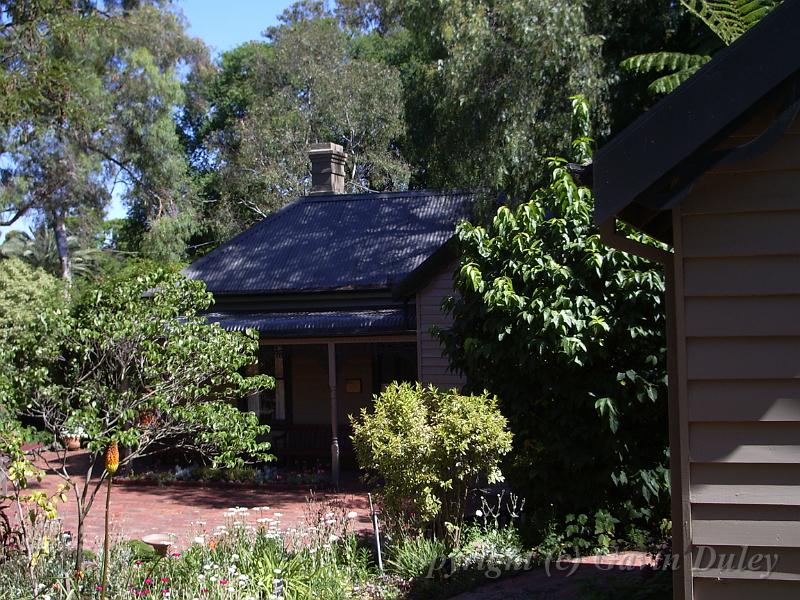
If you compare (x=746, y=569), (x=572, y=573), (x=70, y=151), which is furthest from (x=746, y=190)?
(x=70, y=151)

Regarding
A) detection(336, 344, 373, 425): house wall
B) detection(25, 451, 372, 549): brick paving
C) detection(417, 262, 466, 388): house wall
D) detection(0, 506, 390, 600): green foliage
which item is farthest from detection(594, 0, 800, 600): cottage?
detection(336, 344, 373, 425): house wall

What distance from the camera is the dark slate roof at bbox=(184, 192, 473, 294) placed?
17391 mm

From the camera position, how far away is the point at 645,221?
491 centimetres

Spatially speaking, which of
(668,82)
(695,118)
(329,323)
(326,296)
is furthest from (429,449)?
(326,296)

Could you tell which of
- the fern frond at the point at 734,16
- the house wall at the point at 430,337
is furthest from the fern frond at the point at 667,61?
the house wall at the point at 430,337

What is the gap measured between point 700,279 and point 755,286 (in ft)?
0.82

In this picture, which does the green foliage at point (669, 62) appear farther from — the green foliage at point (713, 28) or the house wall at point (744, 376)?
the house wall at point (744, 376)

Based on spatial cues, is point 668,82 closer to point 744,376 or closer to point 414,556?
point 414,556

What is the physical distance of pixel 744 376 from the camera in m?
4.03

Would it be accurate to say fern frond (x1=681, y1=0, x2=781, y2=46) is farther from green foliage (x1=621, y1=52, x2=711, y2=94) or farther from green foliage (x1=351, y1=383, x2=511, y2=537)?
green foliage (x1=351, y1=383, x2=511, y2=537)

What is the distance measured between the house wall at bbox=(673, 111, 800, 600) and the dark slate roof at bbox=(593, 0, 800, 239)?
222mm

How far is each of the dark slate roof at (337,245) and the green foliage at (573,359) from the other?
7.83 meters

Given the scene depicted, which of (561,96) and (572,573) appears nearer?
(572,573)

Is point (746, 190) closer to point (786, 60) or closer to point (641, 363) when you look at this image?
point (786, 60)
